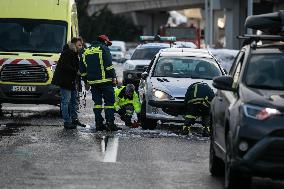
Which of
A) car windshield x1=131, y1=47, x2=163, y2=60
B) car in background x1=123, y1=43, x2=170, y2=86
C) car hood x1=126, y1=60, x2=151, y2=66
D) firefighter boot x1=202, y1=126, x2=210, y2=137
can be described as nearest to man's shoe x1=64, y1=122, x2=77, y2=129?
firefighter boot x1=202, y1=126, x2=210, y2=137

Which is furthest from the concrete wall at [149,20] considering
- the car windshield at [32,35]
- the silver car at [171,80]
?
the silver car at [171,80]

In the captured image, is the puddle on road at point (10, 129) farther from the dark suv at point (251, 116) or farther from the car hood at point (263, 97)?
Answer: the car hood at point (263, 97)

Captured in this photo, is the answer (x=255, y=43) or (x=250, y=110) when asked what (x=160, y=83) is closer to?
(x=255, y=43)

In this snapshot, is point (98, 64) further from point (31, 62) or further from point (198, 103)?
point (31, 62)

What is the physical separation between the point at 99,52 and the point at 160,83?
137cm

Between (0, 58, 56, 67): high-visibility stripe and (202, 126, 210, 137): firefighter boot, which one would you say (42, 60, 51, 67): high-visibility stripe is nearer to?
(0, 58, 56, 67): high-visibility stripe

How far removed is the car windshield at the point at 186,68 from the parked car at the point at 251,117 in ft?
26.5

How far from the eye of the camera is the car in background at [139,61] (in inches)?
1340

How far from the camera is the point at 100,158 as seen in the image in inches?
607

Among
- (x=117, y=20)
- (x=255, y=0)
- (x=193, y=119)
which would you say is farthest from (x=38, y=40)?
(x=117, y=20)

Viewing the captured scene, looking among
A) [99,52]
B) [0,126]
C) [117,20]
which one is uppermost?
[99,52]

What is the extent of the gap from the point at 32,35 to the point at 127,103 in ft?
12.3

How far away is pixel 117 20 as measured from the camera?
11088 centimetres

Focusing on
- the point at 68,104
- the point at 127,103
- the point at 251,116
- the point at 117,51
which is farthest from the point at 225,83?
the point at 117,51
